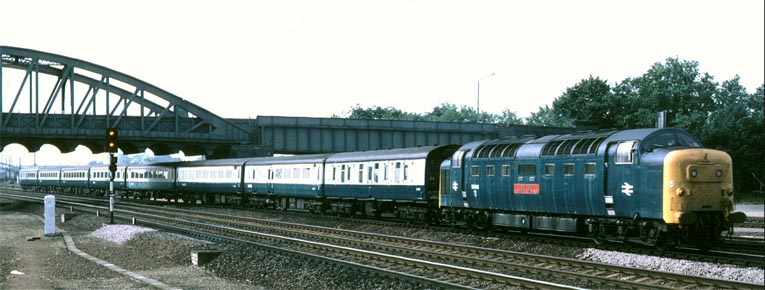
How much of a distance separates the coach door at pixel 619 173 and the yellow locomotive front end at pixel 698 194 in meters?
1.19

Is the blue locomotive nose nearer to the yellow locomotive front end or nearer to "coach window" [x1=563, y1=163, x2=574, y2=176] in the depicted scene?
the yellow locomotive front end

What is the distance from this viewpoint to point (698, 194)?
18.9 meters

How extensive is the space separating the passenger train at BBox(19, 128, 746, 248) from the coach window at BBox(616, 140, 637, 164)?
30 millimetres

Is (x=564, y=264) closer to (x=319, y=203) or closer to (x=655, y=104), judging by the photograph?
(x=319, y=203)

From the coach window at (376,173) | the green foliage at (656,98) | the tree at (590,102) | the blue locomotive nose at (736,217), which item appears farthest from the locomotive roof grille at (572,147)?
the tree at (590,102)

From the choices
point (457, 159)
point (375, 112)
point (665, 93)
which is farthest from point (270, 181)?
point (375, 112)

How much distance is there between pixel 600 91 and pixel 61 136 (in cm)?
6166

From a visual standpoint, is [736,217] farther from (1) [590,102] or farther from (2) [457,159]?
(1) [590,102]

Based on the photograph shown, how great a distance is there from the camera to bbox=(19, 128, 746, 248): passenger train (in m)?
19.0

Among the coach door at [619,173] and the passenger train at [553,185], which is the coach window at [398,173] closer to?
the passenger train at [553,185]

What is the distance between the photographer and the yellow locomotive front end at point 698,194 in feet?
61.2

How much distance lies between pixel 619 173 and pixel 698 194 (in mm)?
2129

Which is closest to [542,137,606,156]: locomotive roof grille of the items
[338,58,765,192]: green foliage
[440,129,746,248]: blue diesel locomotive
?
[440,129,746,248]: blue diesel locomotive

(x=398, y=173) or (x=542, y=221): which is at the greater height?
(x=398, y=173)
